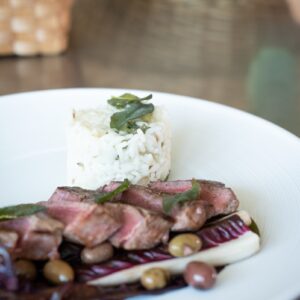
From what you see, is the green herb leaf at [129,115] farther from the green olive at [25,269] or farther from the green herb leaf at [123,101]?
the green olive at [25,269]

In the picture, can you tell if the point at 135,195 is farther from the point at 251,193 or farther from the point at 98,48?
the point at 98,48

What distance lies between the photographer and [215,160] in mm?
1681

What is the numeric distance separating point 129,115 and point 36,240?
18.4 inches

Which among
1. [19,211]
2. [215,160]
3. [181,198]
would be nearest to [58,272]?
[19,211]

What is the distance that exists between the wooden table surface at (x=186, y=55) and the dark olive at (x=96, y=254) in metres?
1.11

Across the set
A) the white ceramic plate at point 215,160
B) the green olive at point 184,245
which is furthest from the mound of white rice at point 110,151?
the green olive at point 184,245

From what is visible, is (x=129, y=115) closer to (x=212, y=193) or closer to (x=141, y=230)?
(x=212, y=193)

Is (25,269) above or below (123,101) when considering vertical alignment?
below

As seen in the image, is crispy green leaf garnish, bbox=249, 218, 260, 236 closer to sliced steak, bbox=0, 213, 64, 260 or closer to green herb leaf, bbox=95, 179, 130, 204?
green herb leaf, bbox=95, 179, 130, 204

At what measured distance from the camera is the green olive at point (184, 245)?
118 centimetres

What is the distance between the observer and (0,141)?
171cm

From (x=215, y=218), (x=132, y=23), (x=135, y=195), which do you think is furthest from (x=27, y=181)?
(x=132, y=23)

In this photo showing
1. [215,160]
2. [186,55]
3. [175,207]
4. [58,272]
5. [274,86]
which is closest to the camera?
[58,272]

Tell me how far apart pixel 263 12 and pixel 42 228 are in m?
2.62
